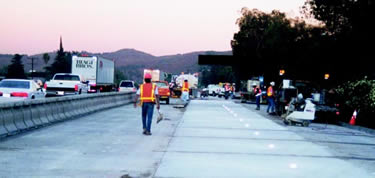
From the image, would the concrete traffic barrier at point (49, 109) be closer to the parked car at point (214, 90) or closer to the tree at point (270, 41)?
the tree at point (270, 41)

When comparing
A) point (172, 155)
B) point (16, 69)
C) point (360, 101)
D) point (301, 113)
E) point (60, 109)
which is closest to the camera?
point (172, 155)

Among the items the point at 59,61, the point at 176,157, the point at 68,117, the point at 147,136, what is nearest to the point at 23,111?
the point at 147,136

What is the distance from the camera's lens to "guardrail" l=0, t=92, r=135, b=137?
48.1 ft

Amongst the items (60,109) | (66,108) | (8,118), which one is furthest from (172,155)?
(66,108)

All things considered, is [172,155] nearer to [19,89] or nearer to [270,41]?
[19,89]

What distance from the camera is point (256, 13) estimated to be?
10450 centimetres

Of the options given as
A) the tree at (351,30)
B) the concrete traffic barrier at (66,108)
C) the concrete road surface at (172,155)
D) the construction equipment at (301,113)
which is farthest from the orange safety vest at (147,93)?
the tree at (351,30)

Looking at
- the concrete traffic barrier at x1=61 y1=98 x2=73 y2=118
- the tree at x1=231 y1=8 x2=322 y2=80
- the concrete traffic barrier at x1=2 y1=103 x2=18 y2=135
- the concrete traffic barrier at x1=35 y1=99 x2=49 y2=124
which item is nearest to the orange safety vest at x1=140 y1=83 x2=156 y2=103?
the concrete traffic barrier at x1=35 y1=99 x2=49 y2=124

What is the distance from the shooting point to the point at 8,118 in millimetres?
14695

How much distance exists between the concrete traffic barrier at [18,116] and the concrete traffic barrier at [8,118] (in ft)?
0.62

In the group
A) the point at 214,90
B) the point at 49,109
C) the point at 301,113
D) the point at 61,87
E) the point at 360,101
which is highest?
the point at 61,87

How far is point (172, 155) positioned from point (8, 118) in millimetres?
5300

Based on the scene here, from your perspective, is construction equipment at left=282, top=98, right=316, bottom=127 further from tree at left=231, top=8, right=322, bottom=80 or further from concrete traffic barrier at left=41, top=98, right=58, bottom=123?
tree at left=231, top=8, right=322, bottom=80

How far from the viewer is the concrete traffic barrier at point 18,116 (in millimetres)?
15239
